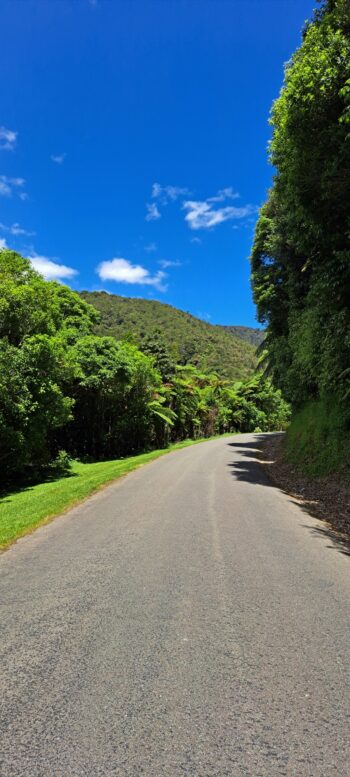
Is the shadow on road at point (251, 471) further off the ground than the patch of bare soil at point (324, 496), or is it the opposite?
the shadow on road at point (251, 471)

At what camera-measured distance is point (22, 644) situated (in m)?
3.62

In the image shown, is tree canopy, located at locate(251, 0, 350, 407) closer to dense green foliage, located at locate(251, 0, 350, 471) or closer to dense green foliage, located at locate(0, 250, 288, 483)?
dense green foliage, located at locate(251, 0, 350, 471)

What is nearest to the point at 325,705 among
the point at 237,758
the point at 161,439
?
the point at 237,758

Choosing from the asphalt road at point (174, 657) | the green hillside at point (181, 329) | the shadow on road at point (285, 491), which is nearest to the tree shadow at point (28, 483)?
the shadow on road at point (285, 491)

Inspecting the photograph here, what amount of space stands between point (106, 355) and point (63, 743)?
21976 mm

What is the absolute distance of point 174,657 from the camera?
342cm

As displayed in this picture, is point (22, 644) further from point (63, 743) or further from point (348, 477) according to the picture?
point (348, 477)

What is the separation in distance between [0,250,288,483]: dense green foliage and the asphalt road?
8.91 metres

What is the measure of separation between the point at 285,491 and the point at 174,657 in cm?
1034

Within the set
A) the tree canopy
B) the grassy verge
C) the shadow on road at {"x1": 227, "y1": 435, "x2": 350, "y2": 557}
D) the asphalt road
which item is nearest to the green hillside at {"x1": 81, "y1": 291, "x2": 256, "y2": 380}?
the shadow on road at {"x1": 227, "y1": 435, "x2": 350, "y2": 557}

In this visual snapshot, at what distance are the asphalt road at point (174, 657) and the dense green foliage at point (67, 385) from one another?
8913mm

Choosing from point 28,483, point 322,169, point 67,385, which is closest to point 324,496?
point 322,169

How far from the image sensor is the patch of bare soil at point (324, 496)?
862cm

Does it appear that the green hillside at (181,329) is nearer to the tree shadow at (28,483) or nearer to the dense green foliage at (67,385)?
the dense green foliage at (67,385)
